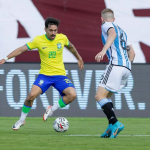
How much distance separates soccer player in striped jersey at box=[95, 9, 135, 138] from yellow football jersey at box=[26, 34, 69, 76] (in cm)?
193

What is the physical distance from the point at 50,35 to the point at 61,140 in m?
2.67

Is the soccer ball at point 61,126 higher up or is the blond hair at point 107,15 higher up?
the blond hair at point 107,15

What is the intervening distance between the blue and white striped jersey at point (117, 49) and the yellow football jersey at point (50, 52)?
1968mm

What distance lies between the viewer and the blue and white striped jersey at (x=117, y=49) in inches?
299

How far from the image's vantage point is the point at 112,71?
755 cm

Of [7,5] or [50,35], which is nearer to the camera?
[50,35]

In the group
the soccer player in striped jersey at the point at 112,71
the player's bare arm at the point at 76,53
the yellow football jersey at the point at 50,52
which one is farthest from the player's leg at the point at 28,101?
the soccer player in striped jersey at the point at 112,71

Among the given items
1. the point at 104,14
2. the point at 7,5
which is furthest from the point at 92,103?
the point at 104,14

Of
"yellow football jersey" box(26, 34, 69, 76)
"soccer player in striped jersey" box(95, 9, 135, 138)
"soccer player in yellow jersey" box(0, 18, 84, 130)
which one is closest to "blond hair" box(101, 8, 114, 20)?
"soccer player in striped jersey" box(95, 9, 135, 138)

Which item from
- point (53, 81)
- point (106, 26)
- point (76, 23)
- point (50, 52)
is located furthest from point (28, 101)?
point (76, 23)

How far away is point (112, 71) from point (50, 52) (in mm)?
2220

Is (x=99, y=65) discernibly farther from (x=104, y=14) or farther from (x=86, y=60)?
(x=104, y=14)

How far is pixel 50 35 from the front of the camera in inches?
365

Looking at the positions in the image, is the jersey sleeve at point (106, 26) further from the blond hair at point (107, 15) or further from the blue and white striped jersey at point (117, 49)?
the blond hair at point (107, 15)
